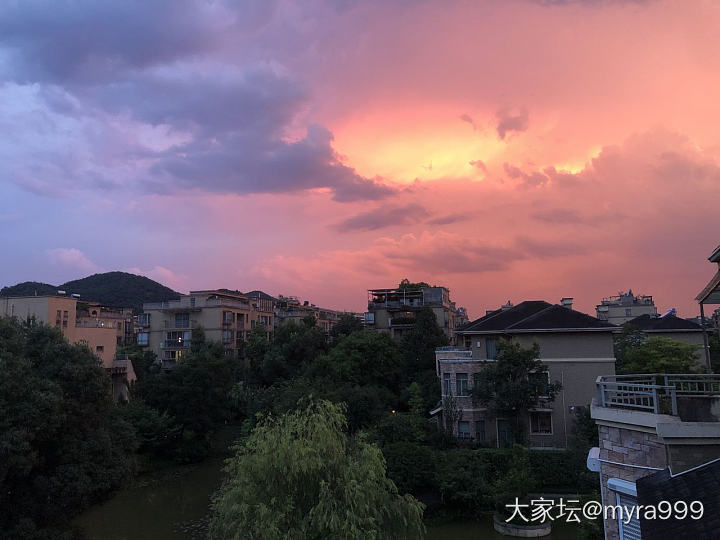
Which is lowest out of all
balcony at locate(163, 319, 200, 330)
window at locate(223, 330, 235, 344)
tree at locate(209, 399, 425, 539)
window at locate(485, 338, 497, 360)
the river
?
the river

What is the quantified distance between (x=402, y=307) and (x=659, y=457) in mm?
43762

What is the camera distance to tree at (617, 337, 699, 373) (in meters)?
25.8

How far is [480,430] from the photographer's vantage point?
987 inches

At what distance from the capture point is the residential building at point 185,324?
48.0 m

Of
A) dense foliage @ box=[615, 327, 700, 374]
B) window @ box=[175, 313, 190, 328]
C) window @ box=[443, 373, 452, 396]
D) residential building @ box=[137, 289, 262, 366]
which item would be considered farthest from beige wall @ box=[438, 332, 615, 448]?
window @ box=[175, 313, 190, 328]

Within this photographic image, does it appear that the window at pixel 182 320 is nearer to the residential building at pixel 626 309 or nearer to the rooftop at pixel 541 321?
the rooftop at pixel 541 321

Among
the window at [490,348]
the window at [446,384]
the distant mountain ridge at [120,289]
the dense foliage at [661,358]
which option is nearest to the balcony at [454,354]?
the window at [446,384]

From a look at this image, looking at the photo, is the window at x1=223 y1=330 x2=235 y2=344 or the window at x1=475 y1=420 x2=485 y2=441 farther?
the window at x1=223 y1=330 x2=235 y2=344

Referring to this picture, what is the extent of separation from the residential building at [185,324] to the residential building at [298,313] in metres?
8.75

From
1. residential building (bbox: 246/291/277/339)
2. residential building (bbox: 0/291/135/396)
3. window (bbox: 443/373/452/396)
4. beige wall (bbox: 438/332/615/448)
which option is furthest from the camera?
residential building (bbox: 246/291/277/339)

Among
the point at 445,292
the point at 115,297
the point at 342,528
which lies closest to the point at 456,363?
the point at 342,528

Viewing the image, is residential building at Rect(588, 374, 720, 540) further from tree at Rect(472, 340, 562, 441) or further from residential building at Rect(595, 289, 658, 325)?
residential building at Rect(595, 289, 658, 325)

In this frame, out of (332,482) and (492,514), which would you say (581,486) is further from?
(332,482)

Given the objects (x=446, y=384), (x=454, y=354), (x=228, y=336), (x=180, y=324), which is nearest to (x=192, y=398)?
(x=446, y=384)
